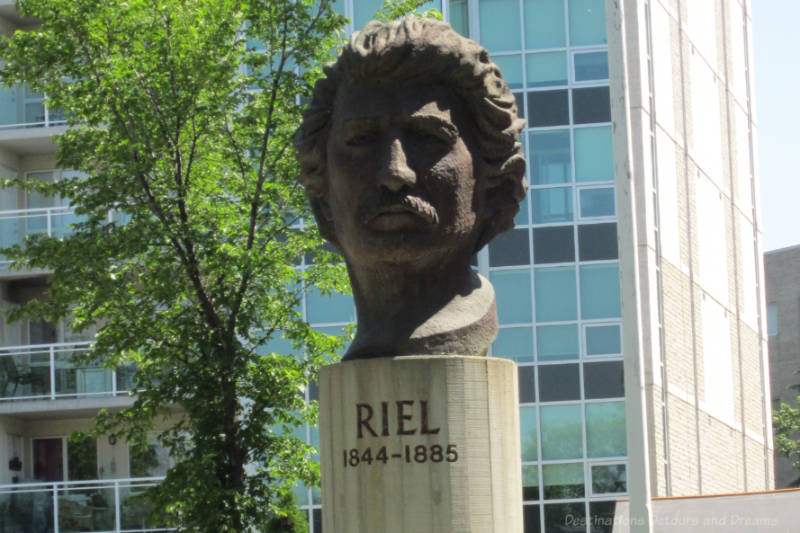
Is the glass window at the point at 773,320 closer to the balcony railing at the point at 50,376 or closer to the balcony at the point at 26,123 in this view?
the balcony at the point at 26,123

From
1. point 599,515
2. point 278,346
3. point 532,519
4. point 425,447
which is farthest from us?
point 599,515

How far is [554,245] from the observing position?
1152 inches

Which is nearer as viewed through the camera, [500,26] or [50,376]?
[500,26]

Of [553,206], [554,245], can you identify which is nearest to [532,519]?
[554,245]

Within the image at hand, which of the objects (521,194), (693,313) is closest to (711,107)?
(693,313)

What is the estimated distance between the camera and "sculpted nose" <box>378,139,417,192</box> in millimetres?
9539

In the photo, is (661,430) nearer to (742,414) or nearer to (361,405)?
(742,414)

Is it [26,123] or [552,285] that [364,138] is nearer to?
[552,285]

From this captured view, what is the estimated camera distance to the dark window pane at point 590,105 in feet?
97.1

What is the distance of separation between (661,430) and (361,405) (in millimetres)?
22616

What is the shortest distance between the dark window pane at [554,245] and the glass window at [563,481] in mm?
3571

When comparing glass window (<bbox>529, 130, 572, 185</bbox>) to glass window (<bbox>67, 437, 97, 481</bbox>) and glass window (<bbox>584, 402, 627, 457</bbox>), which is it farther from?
glass window (<bbox>67, 437, 97, 481</bbox>)

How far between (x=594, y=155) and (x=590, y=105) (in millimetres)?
910

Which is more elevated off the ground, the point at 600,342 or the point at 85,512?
the point at 600,342
